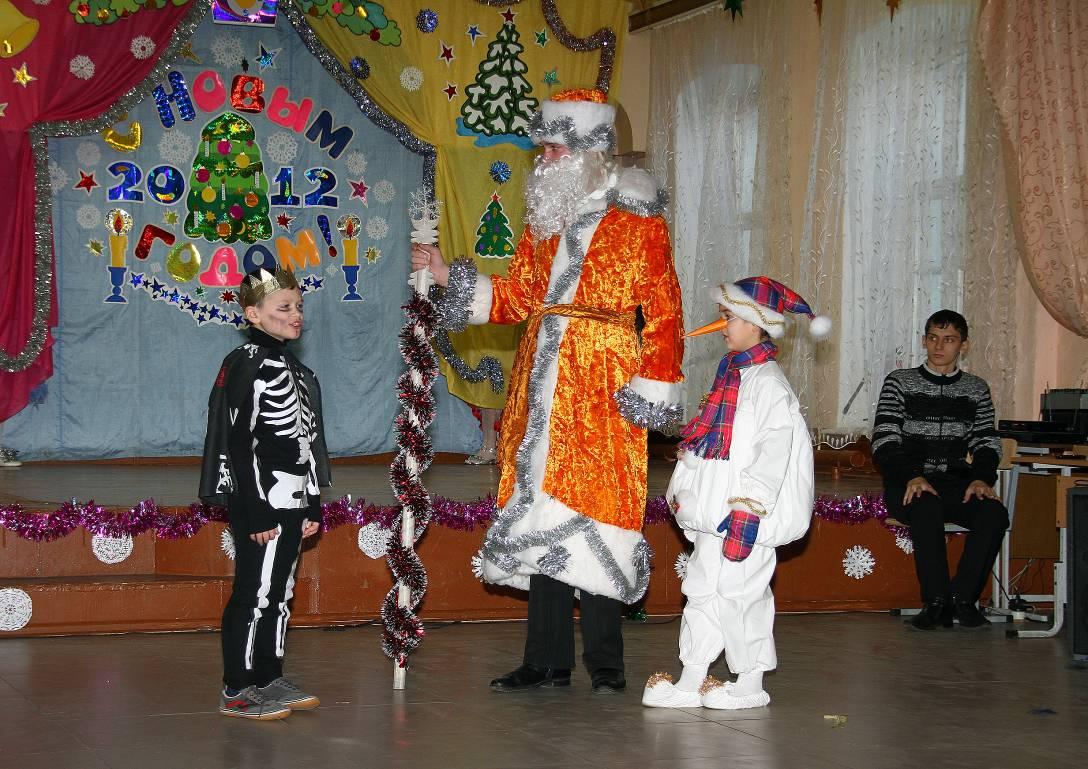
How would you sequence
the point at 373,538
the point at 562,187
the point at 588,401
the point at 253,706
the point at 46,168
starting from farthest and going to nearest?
1. the point at 46,168
2. the point at 373,538
3. the point at 562,187
4. the point at 588,401
5. the point at 253,706

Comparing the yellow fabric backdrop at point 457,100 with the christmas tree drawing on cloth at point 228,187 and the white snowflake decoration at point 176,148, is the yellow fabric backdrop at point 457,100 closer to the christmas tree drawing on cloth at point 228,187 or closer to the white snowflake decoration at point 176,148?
the christmas tree drawing on cloth at point 228,187

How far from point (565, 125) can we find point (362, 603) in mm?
2031

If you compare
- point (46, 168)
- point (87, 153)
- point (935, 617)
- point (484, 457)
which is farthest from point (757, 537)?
point (87, 153)

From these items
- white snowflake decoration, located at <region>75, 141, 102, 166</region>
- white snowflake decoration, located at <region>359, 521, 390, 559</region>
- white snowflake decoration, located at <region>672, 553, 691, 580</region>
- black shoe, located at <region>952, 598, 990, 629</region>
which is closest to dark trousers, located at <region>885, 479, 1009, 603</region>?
black shoe, located at <region>952, 598, 990, 629</region>

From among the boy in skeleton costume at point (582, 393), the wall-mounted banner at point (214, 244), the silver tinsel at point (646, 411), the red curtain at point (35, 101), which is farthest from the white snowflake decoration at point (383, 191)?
the silver tinsel at point (646, 411)

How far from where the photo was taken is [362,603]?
194 inches

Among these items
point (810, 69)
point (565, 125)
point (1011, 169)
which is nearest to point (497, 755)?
point (565, 125)

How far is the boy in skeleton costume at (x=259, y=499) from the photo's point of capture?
11.3 feet

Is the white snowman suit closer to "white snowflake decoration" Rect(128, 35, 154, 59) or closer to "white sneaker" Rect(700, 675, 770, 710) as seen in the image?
"white sneaker" Rect(700, 675, 770, 710)

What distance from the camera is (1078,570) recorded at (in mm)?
4496

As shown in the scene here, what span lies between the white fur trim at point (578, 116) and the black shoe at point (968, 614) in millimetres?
2479

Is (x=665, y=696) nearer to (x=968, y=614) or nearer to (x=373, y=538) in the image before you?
(x=373, y=538)

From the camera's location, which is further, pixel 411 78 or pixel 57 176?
pixel 411 78

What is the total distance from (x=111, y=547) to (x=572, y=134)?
7.56 ft
